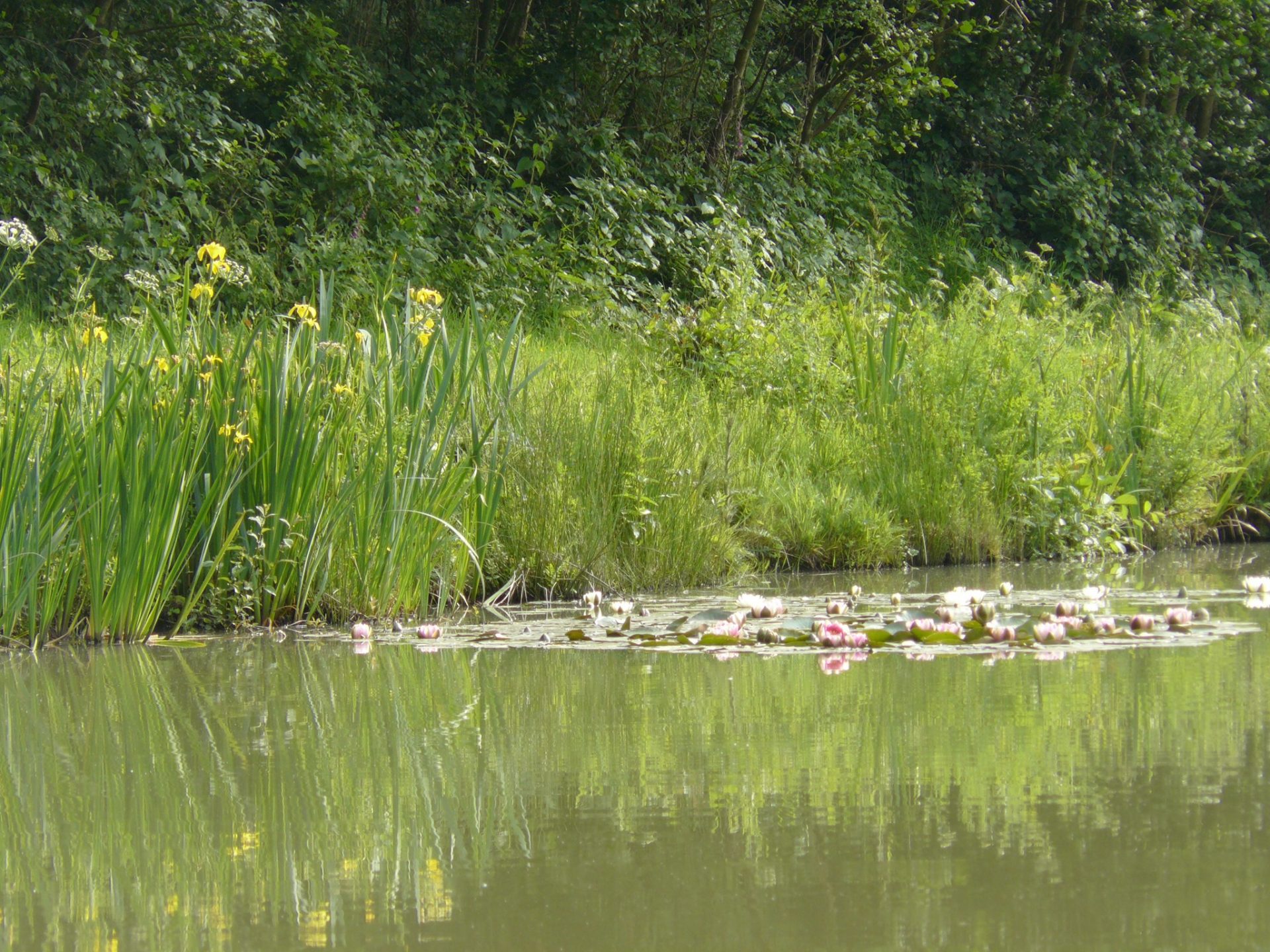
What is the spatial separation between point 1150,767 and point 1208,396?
538 centimetres

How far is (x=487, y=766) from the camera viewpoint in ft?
6.88

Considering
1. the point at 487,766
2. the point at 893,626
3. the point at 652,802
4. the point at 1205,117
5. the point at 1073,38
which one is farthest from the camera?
the point at 1205,117

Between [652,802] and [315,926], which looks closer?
[315,926]

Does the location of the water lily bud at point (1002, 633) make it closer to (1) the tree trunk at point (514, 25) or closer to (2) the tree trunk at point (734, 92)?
(2) the tree trunk at point (734, 92)

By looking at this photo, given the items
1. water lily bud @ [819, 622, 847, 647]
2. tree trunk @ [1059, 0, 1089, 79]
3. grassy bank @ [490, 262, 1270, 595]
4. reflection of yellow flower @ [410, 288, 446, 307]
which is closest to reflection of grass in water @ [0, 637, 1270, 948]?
water lily bud @ [819, 622, 847, 647]

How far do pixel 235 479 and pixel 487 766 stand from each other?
72.2 inches

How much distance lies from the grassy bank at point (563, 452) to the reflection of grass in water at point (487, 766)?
0.67 meters

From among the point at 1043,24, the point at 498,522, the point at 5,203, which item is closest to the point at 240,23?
the point at 5,203

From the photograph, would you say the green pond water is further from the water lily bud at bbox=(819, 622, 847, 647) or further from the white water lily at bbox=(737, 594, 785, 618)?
the white water lily at bbox=(737, 594, 785, 618)

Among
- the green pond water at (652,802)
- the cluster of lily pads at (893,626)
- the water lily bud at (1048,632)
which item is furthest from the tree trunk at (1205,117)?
the green pond water at (652,802)

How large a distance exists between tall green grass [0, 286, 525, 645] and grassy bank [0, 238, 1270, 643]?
10mm

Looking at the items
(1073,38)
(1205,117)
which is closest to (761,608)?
(1073,38)

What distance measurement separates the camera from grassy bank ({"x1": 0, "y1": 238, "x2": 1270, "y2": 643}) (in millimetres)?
3588

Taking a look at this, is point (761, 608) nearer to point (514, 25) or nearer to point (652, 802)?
point (652, 802)
